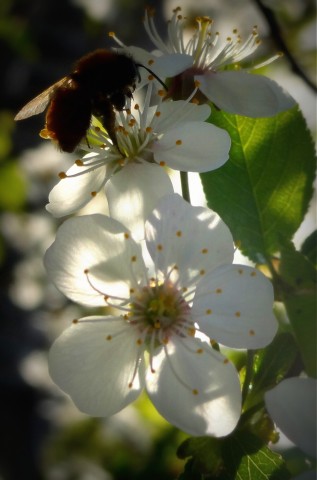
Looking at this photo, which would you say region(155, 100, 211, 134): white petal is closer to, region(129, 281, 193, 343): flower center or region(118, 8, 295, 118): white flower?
region(118, 8, 295, 118): white flower

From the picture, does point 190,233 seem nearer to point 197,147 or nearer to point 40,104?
point 197,147

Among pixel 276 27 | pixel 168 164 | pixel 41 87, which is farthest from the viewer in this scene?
pixel 41 87

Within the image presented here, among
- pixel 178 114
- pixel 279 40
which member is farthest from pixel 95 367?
pixel 279 40

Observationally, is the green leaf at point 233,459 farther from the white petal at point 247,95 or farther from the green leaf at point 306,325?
the white petal at point 247,95

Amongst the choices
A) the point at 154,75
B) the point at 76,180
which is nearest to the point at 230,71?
the point at 154,75

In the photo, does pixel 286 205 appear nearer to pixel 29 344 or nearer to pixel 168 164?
pixel 168 164

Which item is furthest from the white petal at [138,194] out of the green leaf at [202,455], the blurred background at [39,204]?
the blurred background at [39,204]
